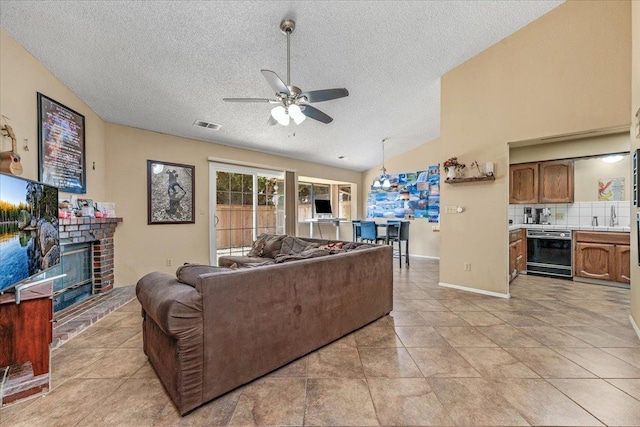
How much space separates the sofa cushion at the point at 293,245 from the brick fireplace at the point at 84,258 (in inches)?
93.8

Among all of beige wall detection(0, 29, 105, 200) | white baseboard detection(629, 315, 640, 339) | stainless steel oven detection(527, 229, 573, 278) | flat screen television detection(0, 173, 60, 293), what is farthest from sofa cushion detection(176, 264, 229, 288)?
stainless steel oven detection(527, 229, 573, 278)

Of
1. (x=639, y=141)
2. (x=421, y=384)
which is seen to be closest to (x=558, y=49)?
(x=639, y=141)

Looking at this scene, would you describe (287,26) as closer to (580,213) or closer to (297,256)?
(297,256)

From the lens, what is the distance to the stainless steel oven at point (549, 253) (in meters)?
4.26

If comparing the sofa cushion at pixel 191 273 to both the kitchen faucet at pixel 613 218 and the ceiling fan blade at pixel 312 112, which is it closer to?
the ceiling fan blade at pixel 312 112

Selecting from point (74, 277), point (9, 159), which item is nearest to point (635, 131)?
point (9, 159)

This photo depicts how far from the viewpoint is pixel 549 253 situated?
14.6 feet

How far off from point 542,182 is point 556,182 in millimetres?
178

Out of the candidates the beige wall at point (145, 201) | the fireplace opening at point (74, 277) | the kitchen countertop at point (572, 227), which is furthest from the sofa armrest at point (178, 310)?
the kitchen countertop at point (572, 227)

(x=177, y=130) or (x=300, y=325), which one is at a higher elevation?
(x=177, y=130)

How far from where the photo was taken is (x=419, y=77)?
390cm

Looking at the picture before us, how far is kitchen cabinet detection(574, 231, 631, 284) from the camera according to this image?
376 cm

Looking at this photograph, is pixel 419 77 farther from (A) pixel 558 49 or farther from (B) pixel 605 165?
(B) pixel 605 165

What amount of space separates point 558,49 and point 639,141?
60.0 inches
